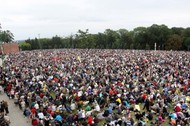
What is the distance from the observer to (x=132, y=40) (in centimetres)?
8194

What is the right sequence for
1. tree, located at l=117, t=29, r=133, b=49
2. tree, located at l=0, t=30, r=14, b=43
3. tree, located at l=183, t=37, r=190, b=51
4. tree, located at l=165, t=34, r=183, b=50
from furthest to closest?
tree, located at l=0, t=30, r=14, b=43 → tree, located at l=117, t=29, r=133, b=49 → tree, located at l=165, t=34, r=183, b=50 → tree, located at l=183, t=37, r=190, b=51

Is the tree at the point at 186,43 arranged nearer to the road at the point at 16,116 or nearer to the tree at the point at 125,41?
the tree at the point at 125,41

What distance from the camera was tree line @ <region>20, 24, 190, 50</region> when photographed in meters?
70.5

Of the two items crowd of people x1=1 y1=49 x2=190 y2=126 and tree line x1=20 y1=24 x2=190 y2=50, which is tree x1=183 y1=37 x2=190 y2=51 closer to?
tree line x1=20 y1=24 x2=190 y2=50

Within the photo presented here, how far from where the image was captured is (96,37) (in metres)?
94.5

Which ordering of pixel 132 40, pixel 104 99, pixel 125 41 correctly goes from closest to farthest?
1. pixel 104 99
2. pixel 132 40
3. pixel 125 41

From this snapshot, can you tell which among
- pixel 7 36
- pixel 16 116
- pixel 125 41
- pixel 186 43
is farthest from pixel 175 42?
pixel 7 36

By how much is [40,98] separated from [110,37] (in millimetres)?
74490

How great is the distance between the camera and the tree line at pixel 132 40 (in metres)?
70.5

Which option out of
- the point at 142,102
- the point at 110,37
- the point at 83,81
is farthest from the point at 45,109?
the point at 110,37

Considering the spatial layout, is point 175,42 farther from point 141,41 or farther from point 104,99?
point 104,99

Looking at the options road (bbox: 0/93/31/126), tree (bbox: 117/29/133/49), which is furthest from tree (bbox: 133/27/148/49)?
road (bbox: 0/93/31/126)

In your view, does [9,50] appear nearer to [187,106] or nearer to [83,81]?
[83,81]

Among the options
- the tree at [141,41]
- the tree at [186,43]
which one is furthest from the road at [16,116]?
the tree at [141,41]
